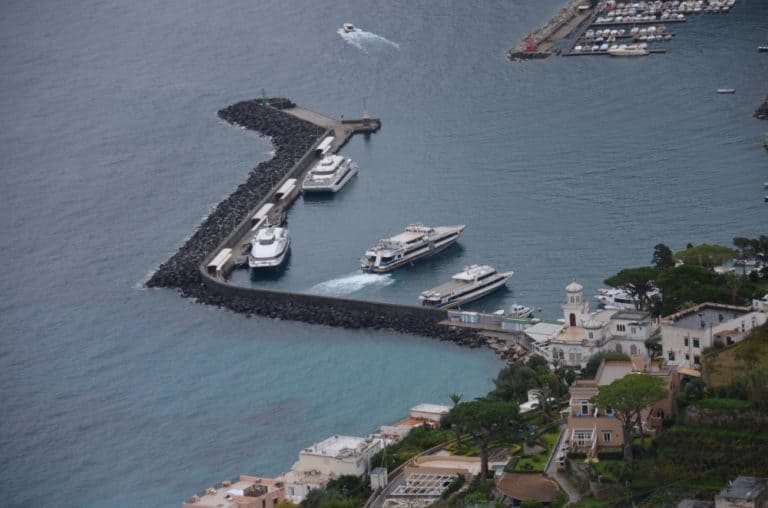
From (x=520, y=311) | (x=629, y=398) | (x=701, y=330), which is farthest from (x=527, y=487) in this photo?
(x=520, y=311)

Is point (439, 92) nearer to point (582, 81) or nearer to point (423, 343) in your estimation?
point (582, 81)

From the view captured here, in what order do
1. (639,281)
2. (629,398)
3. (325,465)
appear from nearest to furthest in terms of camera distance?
(629,398)
(325,465)
(639,281)

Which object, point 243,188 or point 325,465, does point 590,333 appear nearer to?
point 325,465

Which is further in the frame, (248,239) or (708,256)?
(248,239)

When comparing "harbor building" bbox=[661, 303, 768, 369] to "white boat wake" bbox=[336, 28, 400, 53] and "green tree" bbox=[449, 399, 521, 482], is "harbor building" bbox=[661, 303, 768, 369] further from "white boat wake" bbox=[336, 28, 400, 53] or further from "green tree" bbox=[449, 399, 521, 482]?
"white boat wake" bbox=[336, 28, 400, 53]

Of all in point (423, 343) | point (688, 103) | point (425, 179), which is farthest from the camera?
point (688, 103)

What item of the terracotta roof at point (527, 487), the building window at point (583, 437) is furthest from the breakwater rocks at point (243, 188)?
the terracotta roof at point (527, 487)

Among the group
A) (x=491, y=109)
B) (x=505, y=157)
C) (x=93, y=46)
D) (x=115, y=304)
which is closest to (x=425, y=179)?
(x=505, y=157)
